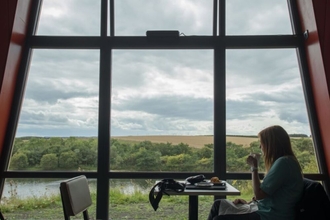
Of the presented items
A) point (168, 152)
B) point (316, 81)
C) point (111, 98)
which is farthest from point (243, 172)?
point (111, 98)

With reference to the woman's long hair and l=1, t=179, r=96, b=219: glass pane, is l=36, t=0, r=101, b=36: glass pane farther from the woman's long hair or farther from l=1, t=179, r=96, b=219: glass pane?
the woman's long hair

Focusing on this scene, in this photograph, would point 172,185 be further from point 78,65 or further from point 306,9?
point 306,9

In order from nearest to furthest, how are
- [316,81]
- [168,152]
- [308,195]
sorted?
[308,195]
[316,81]
[168,152]

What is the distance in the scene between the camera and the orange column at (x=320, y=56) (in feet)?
10.00

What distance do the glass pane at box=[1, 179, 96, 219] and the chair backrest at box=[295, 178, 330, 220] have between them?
7.33 feet

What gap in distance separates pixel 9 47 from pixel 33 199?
5.63 feet

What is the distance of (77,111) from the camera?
3.56 m

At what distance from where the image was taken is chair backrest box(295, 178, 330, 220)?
1.97 metres

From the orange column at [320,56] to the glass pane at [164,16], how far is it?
1.10 metres

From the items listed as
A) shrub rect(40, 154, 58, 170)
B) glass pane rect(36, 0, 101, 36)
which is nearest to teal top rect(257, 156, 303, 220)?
shrub rect(40, 154, 58, 170)

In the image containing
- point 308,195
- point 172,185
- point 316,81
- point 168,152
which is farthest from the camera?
point 168,152

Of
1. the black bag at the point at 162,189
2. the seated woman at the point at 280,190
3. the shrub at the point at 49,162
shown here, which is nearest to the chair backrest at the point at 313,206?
the seated woman at the point at 280,190

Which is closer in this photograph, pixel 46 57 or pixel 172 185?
pixel 172 185

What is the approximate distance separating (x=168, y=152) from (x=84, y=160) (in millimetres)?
978
